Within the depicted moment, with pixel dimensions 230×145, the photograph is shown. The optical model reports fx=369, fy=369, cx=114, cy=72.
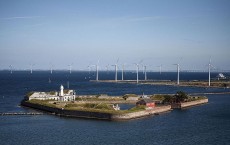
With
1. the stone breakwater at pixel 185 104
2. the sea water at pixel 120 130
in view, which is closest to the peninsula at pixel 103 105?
the stone breakwater at pixel 185 104

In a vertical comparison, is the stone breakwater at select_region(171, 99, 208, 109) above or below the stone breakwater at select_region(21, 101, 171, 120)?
above

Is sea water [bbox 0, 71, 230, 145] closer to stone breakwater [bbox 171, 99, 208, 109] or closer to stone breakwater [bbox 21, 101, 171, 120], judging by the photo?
stone breakwater [bbox 21, 101, 171, 120]

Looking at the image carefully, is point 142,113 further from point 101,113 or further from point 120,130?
point 120,130

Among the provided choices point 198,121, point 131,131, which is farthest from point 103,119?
point 198,121

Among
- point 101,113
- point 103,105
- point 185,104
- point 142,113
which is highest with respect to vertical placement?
point 103,105

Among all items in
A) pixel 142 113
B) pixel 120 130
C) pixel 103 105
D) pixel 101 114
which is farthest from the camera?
pixel 103 105

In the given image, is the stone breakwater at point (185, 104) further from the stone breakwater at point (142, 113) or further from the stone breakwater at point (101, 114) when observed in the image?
the stone breakwater at point (101, 114)

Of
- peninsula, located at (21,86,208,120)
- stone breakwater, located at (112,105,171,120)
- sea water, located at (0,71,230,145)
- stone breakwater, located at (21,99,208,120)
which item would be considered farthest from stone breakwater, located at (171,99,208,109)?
sea water, located at (0,71,230,145)

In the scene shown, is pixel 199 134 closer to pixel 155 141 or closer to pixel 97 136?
pixel 155 141

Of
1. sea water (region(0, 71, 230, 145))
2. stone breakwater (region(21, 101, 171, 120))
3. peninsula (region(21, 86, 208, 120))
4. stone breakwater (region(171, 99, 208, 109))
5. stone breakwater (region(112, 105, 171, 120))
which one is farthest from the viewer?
stone breakwater (region(171, 99, 208, 109))

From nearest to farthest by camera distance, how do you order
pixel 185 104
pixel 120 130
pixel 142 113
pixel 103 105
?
pixel 120 130 < pixel 142 113 < pixel 103 105 < pixel 185 104

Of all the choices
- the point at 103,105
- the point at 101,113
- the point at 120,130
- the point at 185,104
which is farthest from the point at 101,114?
the point at 185,104
